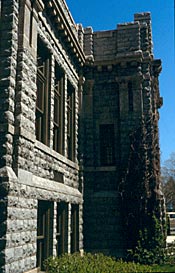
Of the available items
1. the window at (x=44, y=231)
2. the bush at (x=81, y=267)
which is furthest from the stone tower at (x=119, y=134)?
the window at (x=44, y=231)

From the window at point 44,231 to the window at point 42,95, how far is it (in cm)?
207

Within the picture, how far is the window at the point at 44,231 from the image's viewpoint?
1018 cm

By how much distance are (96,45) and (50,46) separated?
5.74 metres

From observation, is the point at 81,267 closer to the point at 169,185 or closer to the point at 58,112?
the point at 58,112

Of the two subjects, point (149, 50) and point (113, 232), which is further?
point (149, 50)

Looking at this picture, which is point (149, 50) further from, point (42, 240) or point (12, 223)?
point (12, 223)

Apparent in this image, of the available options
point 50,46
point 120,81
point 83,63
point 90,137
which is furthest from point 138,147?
point 50,46

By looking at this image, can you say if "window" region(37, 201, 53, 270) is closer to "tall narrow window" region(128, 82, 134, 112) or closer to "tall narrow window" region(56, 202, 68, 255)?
"tall narrow window" region(56, 202, 68, 255)

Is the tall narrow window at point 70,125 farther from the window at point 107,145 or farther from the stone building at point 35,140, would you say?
the window at point 107,145

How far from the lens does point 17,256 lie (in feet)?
25.4

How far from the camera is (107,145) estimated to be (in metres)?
15.9

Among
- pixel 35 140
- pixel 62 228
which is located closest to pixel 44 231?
pixel 62 228

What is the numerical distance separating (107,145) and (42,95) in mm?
5665

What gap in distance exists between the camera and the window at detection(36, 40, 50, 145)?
10772 mm
